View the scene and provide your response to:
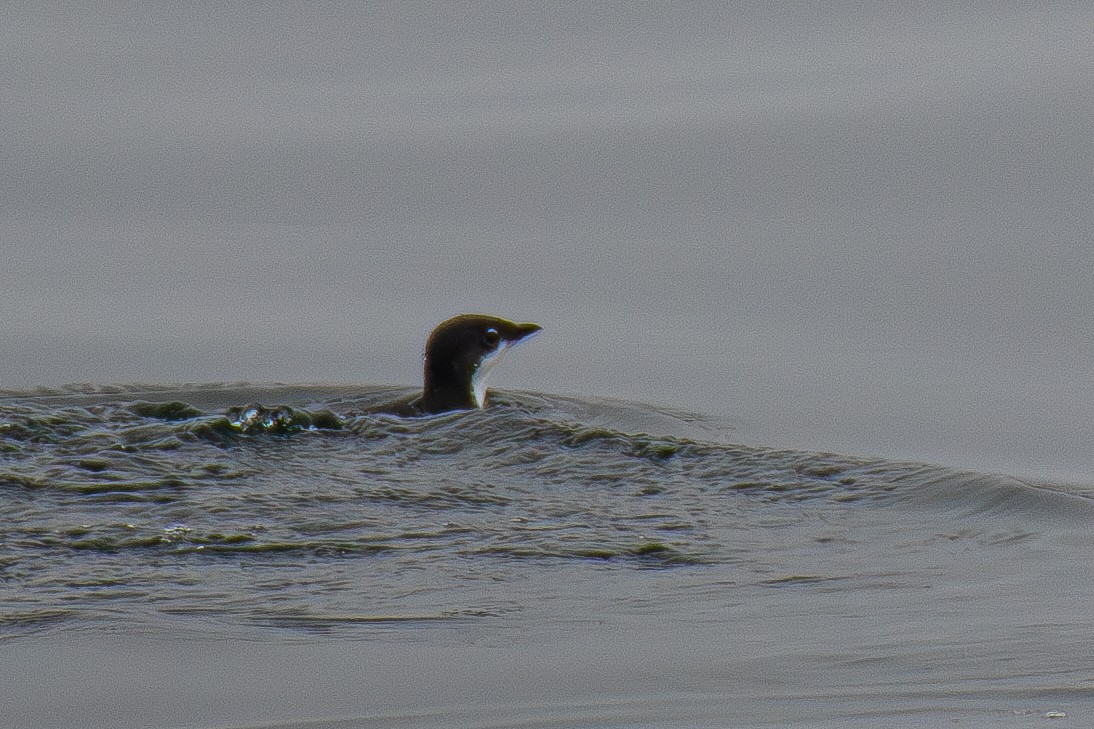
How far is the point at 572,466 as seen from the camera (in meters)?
7.62

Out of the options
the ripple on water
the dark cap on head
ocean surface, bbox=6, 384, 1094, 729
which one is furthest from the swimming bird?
ocean surface, bbox=6, 384, 1094, 729

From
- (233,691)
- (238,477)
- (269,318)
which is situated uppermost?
(269,318)

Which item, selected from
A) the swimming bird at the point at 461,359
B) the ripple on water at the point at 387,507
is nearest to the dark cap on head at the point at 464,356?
the swimming bird at the point at 461,359

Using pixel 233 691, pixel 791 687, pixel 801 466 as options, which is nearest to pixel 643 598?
pixel 791 687

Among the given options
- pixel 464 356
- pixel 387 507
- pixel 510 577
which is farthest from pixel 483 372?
pixel 510 577

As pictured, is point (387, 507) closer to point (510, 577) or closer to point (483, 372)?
point (510, 577)

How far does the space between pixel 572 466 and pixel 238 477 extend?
128 centimetres

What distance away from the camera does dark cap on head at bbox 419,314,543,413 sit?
8969 mm

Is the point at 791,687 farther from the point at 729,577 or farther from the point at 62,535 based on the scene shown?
the point at 62,535

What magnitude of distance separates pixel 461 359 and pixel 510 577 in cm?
326

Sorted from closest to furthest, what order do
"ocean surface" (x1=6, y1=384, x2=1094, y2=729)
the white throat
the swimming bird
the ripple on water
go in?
"ocean surface" (x1=6, y1=384, x2=1094, y2=729) → the ripple on water → the swimming bird → the white throat

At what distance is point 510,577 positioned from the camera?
19.7 ft

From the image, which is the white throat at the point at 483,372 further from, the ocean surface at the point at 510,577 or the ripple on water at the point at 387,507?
the ocean surface at the point at 510,577

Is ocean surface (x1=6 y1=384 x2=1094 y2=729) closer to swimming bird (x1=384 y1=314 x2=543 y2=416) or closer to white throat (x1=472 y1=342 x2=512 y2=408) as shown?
swimming bird (x1=384 y1=314 x2=543 y2=416)
